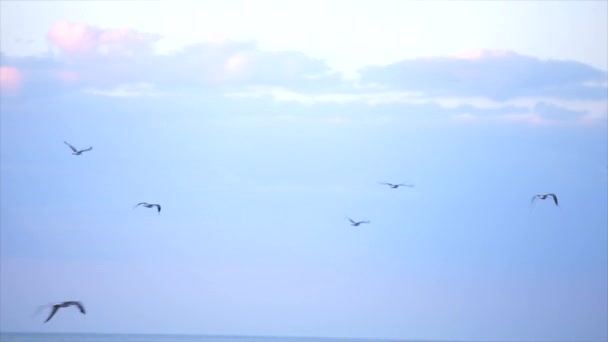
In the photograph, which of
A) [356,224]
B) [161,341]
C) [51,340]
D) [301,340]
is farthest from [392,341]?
[356,224]

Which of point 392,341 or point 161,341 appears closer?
point 161,341

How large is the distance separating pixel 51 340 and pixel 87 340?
1265 cm

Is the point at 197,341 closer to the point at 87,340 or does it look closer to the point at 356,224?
the point at 87,340

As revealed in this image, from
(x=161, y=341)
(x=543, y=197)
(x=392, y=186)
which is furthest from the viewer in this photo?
(x=161, y=341)

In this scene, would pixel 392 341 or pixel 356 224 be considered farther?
pixel 392 341

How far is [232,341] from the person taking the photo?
132250 mm

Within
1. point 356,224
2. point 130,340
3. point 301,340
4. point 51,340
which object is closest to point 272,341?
point 301,340

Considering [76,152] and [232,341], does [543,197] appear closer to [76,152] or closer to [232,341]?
[76,152]

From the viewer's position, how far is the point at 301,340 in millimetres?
128625

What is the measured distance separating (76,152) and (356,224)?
1335cm

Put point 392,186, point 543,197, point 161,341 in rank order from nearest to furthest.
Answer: point 543,197 → point 392,186 → point 161,341

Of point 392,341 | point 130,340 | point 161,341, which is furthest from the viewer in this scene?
point 392,341

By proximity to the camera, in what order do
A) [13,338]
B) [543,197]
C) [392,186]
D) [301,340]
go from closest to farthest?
[543,197] → [392,186] → [13,338] → [301,340]

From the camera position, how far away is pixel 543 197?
1887 inches
